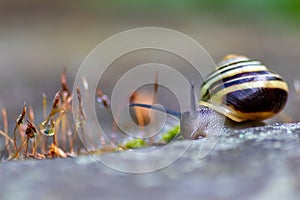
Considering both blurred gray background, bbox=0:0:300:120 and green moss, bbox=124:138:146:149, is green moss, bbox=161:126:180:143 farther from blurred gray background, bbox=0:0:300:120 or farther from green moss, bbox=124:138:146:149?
blurred gray background, bbox=0:0:300:120

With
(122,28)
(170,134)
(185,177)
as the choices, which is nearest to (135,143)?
(170,134)

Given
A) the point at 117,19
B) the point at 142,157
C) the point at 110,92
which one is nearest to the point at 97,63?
the point at 110,92

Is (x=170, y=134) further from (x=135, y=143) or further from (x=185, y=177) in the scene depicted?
(x=185, y=177)

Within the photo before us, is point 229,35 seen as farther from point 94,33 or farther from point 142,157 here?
point 142,157

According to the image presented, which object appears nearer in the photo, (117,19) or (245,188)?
(245,188)

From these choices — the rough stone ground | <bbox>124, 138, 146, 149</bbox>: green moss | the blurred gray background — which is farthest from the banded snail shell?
the blurred gray background

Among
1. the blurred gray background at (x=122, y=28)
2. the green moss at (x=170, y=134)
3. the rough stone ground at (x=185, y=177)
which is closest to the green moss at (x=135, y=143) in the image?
the green moss at (x=170, y=134)
